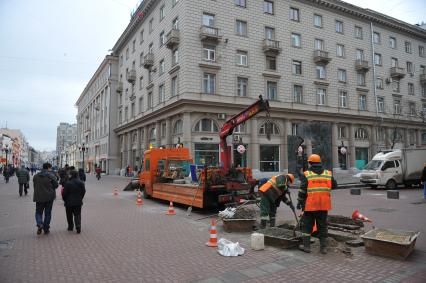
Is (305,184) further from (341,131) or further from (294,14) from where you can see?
(341,131)

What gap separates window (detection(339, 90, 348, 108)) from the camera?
131 feet

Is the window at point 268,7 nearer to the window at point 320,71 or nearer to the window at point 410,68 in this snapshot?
the window at point 320,71

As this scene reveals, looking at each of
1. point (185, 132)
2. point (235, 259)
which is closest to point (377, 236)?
point (235, 259)

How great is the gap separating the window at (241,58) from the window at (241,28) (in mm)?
1935

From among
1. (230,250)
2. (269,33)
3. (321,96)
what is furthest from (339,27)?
(230,250)

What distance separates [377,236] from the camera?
7.05 m

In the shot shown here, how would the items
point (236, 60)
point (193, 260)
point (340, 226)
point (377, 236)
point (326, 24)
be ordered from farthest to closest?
point (326, 24), point (236, 60), point (340, 226), point (377, 236), point (193, 260)

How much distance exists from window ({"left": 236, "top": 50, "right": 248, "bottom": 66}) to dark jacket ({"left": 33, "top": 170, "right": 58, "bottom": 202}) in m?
26.5

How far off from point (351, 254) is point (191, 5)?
29034 mm

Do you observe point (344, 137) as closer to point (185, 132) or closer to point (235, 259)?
point (185, 132)

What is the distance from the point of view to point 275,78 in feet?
115

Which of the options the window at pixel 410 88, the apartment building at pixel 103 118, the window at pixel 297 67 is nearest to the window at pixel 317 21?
the window at pixel 297 67

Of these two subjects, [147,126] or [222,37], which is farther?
[147,126]

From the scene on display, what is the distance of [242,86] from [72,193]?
86.8 ft
